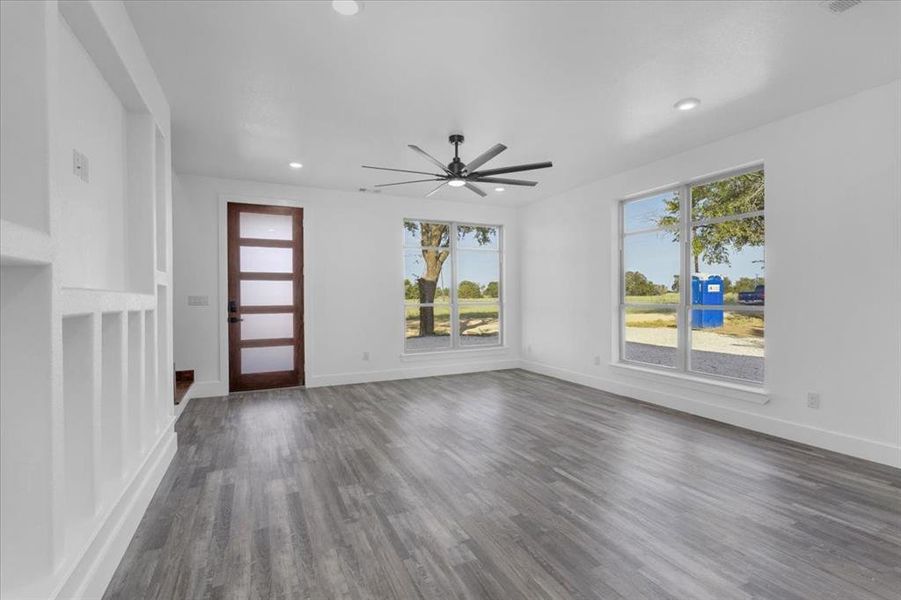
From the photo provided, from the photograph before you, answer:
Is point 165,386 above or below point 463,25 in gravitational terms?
below

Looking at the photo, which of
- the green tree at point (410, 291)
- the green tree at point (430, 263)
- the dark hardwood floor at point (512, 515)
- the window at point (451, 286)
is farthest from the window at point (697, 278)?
the green tree at point (410, 291)

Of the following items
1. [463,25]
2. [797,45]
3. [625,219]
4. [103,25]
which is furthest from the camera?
[625,219]

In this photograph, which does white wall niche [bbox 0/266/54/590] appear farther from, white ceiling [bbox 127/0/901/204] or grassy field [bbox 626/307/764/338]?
grassy field [bbox 626/307/764/338]

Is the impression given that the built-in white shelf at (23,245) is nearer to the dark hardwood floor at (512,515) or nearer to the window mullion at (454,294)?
the dark hardwood floor at (512,515)

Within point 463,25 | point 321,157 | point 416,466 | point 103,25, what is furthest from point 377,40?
point 416,466

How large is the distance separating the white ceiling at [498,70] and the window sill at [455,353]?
3.20 meters

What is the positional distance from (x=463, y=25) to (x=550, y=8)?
0.50 metres

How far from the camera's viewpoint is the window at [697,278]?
4.23 m

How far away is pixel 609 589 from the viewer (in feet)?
5.86

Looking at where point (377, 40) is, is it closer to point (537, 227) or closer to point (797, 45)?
point (797, 45)

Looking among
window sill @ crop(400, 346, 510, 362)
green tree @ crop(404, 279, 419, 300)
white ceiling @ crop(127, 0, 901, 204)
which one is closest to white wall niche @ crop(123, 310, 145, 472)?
white ceiling @ crop(127, 0, 901, 204)

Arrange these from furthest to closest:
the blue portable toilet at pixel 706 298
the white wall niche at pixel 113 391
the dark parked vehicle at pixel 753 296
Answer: the blue portable toilet at pixel 706 298 < the dark parked vehicle at pixel 753 296 < the white wall niche at pixel 113 391

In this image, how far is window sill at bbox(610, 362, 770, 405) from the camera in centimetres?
392

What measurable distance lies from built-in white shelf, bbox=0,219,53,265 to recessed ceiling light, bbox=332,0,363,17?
5.83 ft
